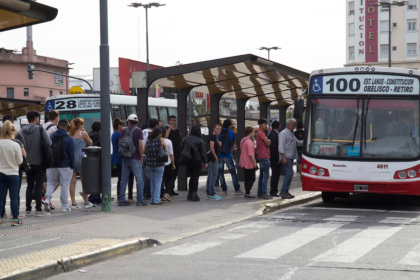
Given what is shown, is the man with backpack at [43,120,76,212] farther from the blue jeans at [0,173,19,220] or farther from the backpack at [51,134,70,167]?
the blue jeans at [0,173,19,220]

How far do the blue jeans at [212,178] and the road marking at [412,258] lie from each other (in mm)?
6724

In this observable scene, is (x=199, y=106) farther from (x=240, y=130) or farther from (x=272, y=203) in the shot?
(x=272, y=203)

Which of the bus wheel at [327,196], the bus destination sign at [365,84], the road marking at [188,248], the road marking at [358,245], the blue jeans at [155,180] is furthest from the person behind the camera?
the bus wheel at [327,196]

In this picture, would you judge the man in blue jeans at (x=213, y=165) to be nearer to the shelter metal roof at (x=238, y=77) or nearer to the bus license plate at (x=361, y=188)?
the shelter metal roof at (x=238, y=77)

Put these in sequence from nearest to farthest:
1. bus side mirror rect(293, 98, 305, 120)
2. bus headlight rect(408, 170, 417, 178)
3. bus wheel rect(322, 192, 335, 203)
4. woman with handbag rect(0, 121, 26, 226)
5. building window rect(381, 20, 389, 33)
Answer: woman with handbag rect(0, 121, 26, 226) → bus headlight rect(408, 170, 417, 178) → bus side mirror rect(293, 98, 305, 120) → bus wheel rect(322, 192, 335, 203) → building window rect(381, 20, 389, 33)

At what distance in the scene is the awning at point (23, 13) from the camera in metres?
6.91

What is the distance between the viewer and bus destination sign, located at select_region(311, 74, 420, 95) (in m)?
13.8

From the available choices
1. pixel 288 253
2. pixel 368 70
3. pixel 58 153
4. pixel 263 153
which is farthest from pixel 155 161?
pixel 288 253

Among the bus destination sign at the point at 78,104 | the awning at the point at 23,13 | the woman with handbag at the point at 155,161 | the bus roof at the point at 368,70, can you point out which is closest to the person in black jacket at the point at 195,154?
the woman with handbag at the point at 155,161

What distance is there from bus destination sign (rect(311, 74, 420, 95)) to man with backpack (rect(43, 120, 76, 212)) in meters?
5.11

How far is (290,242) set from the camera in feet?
30.4

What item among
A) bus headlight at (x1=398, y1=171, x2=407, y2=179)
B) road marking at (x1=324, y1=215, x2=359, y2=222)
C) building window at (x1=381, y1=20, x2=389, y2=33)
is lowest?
road marking at (x1=324, y1=215, x2=359, y2=222)

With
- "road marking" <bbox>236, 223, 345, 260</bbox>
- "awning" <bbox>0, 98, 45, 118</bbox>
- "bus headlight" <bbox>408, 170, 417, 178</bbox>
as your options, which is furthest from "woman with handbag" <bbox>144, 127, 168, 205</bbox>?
"awning" <bbox>0, 98, 45, 118</bbox>

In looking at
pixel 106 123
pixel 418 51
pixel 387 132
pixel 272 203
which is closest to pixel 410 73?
pixel 387 132
